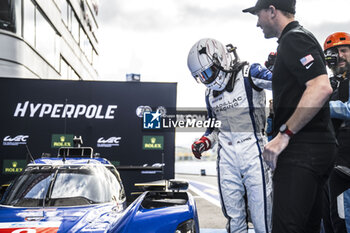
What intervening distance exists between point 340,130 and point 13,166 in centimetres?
691

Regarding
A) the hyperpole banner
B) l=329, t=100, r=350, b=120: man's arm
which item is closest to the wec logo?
the hyperpole banner

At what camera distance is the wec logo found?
767 centimetres

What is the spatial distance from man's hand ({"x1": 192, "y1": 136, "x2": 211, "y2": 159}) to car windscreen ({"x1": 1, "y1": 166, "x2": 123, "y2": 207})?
37.6 inches

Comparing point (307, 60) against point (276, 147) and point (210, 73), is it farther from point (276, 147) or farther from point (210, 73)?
point (210, 73)

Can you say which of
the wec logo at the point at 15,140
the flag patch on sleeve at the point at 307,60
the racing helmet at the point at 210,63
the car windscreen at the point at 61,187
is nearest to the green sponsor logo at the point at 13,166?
the wec logo at the point at 15,140

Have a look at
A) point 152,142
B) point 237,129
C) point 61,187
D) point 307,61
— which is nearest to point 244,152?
point 237,129

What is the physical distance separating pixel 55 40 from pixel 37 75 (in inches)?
156

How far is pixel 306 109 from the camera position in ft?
4.96

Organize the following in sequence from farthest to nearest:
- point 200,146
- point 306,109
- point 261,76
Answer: point 200,146 < point 261,76 < point 306,109

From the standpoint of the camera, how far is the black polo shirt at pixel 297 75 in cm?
157

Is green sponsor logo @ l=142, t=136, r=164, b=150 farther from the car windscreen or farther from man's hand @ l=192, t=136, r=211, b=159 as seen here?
man's hand @ l=192, t=136, r=211, b=159

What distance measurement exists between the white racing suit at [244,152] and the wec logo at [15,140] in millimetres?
6073

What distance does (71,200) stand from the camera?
3092mm

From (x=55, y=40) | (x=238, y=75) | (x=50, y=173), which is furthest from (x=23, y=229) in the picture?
(x=55, y=40)
